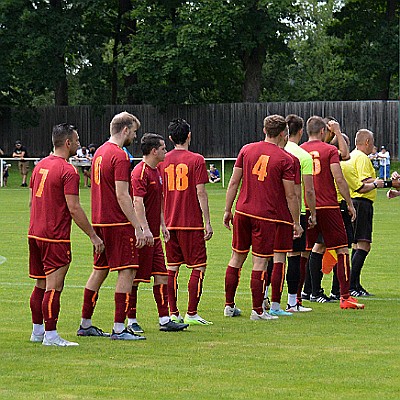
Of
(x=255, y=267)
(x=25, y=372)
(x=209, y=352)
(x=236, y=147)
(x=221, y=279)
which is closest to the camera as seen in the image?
(x=25, y=372)

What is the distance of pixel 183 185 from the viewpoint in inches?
449

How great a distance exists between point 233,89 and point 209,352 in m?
52.3

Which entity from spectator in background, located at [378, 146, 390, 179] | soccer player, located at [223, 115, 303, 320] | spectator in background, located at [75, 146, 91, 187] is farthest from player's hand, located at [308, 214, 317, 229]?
spectator in background, located at [378, 146, 390, 179]

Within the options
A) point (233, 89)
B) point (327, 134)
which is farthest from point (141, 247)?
point (233, 89)

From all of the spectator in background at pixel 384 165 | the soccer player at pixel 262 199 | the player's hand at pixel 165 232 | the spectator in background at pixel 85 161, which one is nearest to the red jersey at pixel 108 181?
the player's hand at pixel 165 232

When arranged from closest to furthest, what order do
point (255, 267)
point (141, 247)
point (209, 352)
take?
1. point (209, 352)
2. point (141, 247)
3. point (255, 267)

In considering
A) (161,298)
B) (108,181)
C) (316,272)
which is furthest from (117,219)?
(316,272)

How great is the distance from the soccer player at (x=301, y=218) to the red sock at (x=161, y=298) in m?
2.02

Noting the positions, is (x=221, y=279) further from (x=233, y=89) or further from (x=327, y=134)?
(x=233, y=89)

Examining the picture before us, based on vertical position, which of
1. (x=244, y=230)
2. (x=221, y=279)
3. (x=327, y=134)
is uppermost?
(x=327, y=134)

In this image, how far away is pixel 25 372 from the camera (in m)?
8.59

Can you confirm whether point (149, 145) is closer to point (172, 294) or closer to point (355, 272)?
point (172, 294)

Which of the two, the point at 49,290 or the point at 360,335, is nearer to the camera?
the point at 49,290

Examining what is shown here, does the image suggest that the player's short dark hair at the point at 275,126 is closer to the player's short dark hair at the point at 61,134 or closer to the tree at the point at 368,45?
the player's short dark hair at the point at 61,134
